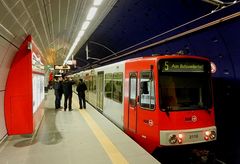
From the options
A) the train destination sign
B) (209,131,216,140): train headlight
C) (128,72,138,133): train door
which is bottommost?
(209,131,216,140): train headlight

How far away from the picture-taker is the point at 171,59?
7.30 meters

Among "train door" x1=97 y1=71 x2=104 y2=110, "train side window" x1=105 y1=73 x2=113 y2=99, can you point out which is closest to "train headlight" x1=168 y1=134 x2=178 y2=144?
"train side window" x1=105 y1=73 x2=113 y2=99

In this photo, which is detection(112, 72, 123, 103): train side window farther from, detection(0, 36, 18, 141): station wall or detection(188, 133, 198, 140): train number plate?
detection(0, 36, 18, 141): station wall

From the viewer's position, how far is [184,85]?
7.33m

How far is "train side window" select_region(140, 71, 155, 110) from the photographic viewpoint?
7.21 m

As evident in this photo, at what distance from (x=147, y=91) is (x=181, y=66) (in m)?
1.11

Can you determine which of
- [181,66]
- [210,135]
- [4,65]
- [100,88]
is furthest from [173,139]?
[100,88]

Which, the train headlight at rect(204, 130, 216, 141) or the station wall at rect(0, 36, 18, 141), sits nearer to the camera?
the station wall at rect(0, 36, 18, 141)

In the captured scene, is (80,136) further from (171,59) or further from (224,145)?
(224,145)

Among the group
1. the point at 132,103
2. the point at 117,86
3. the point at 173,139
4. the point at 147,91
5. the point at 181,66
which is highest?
the point at 181,66

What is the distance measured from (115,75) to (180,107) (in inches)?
164

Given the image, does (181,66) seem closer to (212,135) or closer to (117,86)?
(212,135)

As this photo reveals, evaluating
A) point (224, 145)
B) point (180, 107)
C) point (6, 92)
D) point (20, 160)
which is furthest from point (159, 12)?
point (20, 160)

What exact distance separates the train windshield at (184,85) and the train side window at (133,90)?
1.26 m
